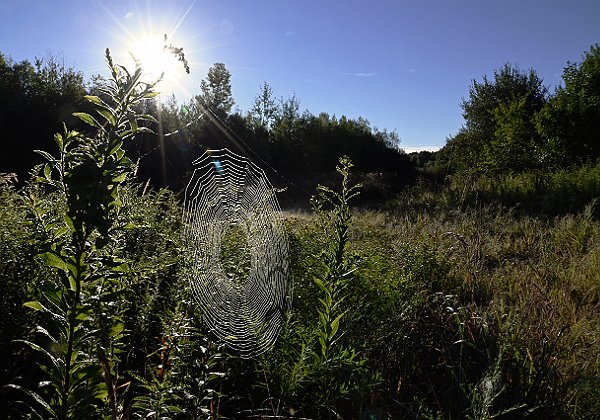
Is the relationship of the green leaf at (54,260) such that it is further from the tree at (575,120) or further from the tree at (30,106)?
the tree at (30,106)

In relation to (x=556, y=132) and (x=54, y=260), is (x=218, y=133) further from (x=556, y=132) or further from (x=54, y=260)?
(x=54, y=260)

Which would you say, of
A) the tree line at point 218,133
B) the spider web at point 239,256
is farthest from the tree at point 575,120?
the spider web at point 239,256

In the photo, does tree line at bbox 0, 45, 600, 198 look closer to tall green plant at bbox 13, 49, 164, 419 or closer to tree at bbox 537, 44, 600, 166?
tree at bbox 537, 44, 600, 166

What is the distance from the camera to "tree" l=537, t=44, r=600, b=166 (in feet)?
54.0

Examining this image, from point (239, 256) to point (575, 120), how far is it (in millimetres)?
17268

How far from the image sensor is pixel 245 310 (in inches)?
110

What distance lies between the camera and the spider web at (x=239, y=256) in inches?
104

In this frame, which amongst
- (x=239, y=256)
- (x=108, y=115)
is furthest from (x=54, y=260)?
(x=239, y=256)

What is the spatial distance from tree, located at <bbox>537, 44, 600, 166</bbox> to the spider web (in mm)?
15803

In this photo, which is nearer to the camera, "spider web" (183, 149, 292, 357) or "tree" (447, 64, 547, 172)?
"spider web" (183, 149, 292, 357)

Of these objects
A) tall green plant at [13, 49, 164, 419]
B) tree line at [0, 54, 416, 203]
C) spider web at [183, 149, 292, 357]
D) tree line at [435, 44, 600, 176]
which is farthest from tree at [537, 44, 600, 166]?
tall green plant at [13, 49, 164, 419]

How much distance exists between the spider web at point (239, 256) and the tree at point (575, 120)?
51.8ft

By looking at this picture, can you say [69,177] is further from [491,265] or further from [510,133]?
[510,133]

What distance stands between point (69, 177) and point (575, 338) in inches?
112
